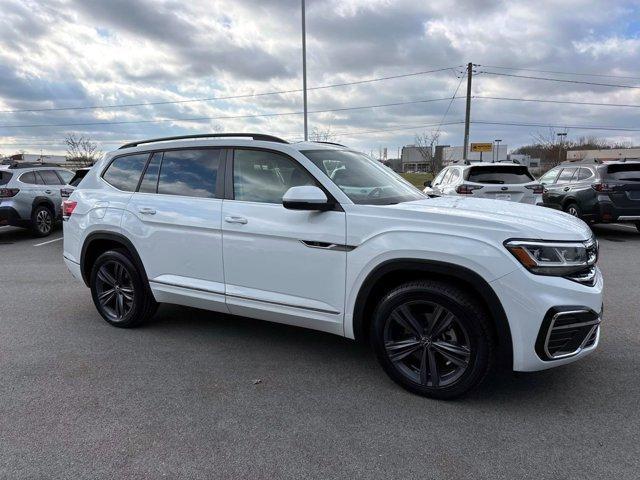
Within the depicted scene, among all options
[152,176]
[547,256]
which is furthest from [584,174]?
[152,176]

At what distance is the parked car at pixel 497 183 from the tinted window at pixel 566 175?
7.14 feet

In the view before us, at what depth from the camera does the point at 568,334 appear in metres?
2.92

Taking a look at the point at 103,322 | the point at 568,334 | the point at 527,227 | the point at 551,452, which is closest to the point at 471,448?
the point at 551,452

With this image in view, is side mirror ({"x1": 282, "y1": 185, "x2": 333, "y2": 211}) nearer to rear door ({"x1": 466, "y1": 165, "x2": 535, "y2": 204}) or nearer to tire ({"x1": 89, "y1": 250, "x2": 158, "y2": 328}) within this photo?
tire ({"x1": 89, "y1": 250, "x2": 158, "y2": 328})

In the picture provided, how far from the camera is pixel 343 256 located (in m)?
3.35

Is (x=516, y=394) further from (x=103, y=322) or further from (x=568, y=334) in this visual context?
(x=103, y=322)

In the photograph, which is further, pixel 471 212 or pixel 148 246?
pixel 148 246

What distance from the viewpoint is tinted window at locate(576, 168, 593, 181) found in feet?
34.8

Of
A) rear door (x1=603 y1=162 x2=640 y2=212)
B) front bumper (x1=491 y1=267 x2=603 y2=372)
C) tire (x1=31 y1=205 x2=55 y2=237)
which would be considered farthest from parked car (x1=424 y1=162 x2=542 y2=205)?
tire (x1=31 y1=205 x2=55 y2=237)

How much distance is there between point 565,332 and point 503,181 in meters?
7.33

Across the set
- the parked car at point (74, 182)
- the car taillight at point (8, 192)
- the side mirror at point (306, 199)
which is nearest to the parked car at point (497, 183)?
the side mirror at point (306, 199)

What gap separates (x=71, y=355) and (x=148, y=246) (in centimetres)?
111

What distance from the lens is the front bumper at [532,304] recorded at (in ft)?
9.29

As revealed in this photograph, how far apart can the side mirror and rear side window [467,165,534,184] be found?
7.05 metres
